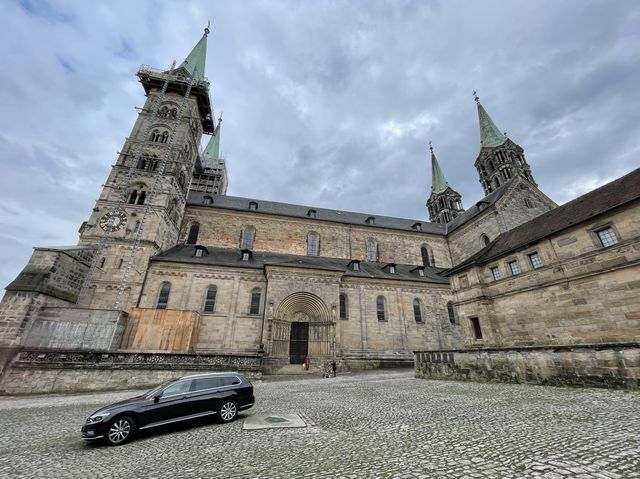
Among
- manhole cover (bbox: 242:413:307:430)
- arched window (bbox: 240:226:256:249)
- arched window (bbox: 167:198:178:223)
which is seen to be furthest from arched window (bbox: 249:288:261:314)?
manhole cover (bbox: 242:413:307:430)

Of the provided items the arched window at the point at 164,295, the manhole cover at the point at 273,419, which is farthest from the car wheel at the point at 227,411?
the arched window at the point at 164,295

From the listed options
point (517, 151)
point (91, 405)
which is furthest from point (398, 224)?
point (91, 405)

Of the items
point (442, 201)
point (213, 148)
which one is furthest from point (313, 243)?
point (213, 148)

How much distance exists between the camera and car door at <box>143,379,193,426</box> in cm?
579

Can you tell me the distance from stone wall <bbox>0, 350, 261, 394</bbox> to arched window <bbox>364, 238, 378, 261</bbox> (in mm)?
19996

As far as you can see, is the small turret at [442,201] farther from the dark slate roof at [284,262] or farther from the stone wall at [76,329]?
the stone wall at [76,329]

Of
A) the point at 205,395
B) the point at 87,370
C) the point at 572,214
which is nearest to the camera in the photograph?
the point at 205,395

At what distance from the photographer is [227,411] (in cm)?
665

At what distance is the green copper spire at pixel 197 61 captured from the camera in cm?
3272

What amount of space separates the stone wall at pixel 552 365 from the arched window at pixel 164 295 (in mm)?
18976

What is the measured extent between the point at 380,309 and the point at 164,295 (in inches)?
691

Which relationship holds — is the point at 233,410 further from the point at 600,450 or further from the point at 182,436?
the point at 600,450

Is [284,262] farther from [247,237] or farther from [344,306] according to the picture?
[247,237]

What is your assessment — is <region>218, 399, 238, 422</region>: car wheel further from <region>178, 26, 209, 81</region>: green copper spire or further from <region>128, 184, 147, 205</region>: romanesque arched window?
<region>178, 26, 209, 81</region>: green copper spire
